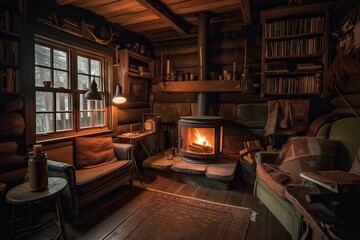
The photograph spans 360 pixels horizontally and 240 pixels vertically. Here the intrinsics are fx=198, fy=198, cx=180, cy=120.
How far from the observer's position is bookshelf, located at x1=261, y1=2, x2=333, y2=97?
2678 millimetres

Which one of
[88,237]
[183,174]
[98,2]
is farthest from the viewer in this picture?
[183,174]

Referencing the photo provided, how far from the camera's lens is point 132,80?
3.70m

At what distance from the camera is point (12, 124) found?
201 centimetres

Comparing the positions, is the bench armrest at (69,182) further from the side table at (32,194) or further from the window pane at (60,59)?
the window pane at (60,59)

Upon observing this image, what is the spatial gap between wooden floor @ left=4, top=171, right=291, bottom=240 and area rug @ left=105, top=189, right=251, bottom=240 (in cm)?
12

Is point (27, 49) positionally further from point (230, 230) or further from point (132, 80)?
point (230, 230)

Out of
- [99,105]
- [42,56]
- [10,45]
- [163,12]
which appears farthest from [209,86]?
[10,45]

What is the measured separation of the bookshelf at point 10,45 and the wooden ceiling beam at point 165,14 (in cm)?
129

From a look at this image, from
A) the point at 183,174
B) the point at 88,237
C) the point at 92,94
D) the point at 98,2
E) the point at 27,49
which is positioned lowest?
the point at 88,237

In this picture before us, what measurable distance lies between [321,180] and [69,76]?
2.94 meters

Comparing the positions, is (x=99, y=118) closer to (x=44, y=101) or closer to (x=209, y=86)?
(x=44, y=101)

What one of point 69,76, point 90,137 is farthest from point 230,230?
point 69,76

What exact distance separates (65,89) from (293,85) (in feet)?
10.4

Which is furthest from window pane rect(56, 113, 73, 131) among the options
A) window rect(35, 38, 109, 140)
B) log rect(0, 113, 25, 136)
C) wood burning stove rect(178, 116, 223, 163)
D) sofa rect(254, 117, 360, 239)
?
sofa rect(254, 117, 360, 239)
